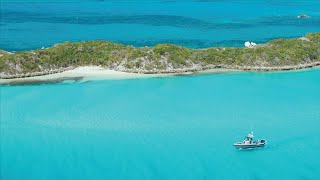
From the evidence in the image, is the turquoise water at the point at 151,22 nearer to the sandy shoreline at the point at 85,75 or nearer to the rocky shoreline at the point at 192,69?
the rocky shoreline at the point at 192,69

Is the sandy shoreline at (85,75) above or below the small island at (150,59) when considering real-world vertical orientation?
below

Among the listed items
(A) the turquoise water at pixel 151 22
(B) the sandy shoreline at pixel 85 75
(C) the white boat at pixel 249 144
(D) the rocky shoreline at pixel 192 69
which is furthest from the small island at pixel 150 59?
(C) the white boat at pixel 249 144

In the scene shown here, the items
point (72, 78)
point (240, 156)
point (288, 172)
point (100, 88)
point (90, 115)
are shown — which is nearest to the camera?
point (288, 172)

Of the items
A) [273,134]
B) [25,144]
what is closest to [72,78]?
[25,144]

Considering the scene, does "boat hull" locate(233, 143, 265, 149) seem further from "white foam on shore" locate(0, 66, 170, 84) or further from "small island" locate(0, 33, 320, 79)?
"small island" locate(0, 33, 320, 79)

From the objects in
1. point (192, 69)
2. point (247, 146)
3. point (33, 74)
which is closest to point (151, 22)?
point (192, 69)

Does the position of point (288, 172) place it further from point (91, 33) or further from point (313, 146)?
point (91, 33)

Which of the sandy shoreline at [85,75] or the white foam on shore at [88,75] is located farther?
the white foam on shore at [88,75]
